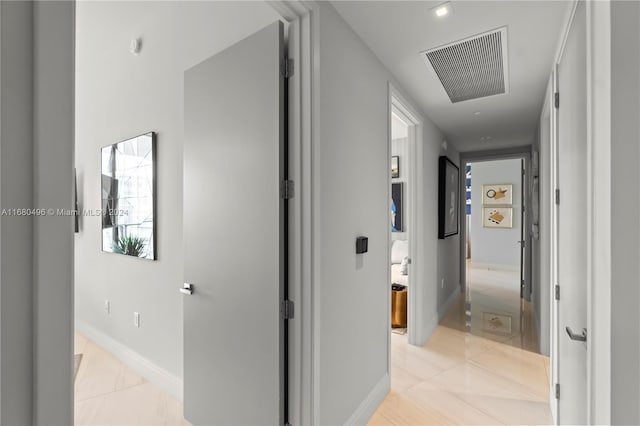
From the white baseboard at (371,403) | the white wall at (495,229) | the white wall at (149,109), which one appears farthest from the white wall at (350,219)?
the white wall at (495,229)

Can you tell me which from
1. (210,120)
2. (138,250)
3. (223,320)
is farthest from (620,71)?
(138,250)

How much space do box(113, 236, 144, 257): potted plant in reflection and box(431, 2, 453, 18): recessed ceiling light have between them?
7.79 ft

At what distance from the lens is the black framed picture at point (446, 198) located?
3.80 metres

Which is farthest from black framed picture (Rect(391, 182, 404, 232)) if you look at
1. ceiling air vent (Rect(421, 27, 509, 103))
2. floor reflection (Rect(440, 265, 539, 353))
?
ceiling air vent (Rect(421, 27, 509, 103))

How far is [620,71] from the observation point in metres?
0.77

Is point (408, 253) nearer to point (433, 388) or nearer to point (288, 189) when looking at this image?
point (433, 388)

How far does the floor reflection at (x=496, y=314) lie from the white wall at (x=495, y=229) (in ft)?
4.74

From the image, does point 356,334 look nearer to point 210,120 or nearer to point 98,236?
point 210,120

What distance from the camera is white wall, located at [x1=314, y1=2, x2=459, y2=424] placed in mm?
1543

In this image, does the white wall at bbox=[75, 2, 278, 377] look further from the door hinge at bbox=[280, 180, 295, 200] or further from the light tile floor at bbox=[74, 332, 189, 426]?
the door hinge at bbox=[280, 180, 295, 200]

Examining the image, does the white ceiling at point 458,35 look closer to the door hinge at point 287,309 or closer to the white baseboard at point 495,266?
the door hinge at point 287,309

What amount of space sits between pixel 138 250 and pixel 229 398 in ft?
4.42

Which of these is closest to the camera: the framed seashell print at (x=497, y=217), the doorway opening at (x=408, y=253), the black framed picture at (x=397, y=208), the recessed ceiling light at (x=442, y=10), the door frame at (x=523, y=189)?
the recessed ceiling light at (x=442, y=10)

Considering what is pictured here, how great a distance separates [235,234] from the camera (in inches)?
61.6
